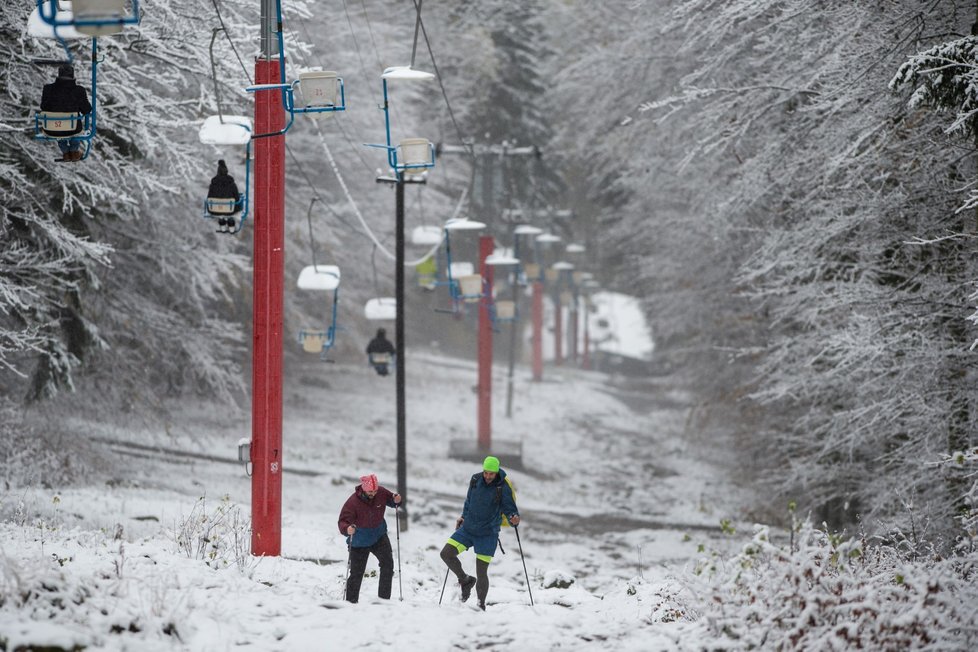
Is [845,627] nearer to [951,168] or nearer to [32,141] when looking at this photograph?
[951,168]

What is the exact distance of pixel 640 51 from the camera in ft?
69.8

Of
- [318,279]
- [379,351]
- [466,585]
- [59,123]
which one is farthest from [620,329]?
[59,123]

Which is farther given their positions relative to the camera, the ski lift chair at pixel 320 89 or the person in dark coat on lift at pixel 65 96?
the ski lift chair at pixel 320 89

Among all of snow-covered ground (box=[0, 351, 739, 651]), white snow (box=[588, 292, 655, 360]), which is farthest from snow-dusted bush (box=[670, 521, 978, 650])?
white snow (box=[588, 292, 655, 360])

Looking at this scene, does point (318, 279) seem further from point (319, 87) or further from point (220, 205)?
point (319, 87)

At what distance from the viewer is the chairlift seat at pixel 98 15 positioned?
751cm

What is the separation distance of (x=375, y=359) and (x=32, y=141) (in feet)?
28.6

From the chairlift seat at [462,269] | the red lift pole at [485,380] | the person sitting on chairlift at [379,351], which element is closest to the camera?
the person sitting on chairlift at [379,351]

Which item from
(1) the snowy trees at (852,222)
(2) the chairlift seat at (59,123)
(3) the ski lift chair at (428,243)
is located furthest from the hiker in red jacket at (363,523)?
(3) the ski lift chair at (428,243)

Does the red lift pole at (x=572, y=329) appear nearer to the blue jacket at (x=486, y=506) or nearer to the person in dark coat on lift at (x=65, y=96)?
the blue jacket at (x=486, y=506)

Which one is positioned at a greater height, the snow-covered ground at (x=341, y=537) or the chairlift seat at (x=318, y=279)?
the chairlift seat at (x=318, y=279)

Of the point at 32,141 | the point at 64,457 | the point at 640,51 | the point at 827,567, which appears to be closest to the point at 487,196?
the point at 640,51

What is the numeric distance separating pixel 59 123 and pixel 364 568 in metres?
4.95

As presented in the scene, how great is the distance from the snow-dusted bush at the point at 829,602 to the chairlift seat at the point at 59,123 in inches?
265
